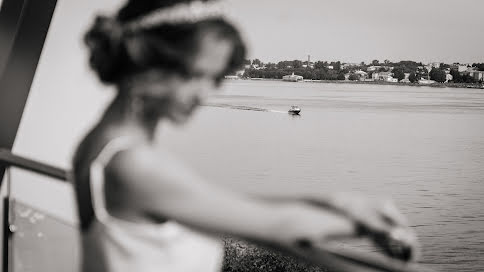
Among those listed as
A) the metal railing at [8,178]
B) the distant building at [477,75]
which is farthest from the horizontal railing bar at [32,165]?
the distant building at [477,75]

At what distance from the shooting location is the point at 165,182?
2.16ft

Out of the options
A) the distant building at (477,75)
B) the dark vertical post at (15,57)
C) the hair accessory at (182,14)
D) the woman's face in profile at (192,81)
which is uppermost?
the distant building at (477,75)

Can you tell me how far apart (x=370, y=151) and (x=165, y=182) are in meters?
61.5

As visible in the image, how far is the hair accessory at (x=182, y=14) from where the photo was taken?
72 cm

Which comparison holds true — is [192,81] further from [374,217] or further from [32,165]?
[32,165]

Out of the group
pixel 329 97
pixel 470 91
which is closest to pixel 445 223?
pixel 329 97

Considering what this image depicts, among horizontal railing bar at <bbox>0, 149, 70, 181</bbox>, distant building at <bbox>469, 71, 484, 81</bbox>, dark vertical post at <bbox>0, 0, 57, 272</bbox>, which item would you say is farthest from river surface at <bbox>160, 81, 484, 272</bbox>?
horizontal railing bar at <bbox>0, 149, 70, 181</bbox>

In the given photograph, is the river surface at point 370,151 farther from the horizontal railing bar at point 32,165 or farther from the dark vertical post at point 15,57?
the horizontal railing bar at point 32,165

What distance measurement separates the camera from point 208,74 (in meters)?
0.75

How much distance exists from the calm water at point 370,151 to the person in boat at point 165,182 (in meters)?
31.8

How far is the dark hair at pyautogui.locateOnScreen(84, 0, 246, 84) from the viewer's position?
72 cm

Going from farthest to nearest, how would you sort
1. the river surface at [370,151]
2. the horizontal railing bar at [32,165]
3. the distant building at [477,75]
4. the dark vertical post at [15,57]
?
the distant building at [477,75] < the river surface at [370,151] < the dark vertical post at [15,57] < the horizontal railing bar at [32,165]

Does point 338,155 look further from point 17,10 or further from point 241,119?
point 17,10

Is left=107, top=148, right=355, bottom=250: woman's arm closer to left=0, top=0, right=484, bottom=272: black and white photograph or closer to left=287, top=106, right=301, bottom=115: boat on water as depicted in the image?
left=0, top=0, right=484, bottom=272: black and white photograph
